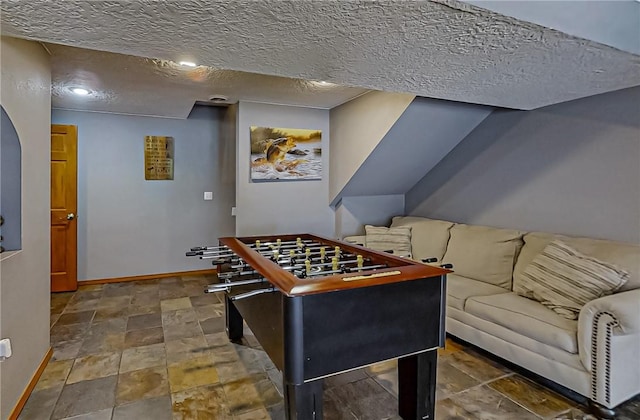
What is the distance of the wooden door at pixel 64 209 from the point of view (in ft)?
14.4

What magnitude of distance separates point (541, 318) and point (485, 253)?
1008mm

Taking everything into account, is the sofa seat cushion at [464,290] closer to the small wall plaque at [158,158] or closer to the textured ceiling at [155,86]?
the textured ceiling at [155,86]

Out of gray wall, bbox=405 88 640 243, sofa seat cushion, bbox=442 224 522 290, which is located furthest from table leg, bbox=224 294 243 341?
gray wall, bbox=405 88 640 243

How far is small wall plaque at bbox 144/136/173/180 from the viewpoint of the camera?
16.3 ft

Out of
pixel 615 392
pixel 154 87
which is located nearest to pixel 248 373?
pixel 615 392

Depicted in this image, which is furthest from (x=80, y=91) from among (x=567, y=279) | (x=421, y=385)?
(x=567, y=279)

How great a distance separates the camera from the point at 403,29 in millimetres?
1629

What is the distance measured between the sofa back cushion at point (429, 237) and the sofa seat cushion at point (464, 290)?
65 cm

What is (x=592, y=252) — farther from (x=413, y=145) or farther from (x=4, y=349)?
(x=4, y=349)

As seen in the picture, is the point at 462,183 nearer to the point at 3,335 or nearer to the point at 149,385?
the point at 149,385

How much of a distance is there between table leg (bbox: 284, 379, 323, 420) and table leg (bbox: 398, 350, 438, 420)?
58 centimetres

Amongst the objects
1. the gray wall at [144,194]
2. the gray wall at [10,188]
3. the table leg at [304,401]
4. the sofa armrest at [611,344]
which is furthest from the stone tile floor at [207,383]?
the gray wall at [144,194]

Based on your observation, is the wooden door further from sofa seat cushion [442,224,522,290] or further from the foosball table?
sofa seat cushion [442,224,522,290]

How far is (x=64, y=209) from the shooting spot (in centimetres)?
446
